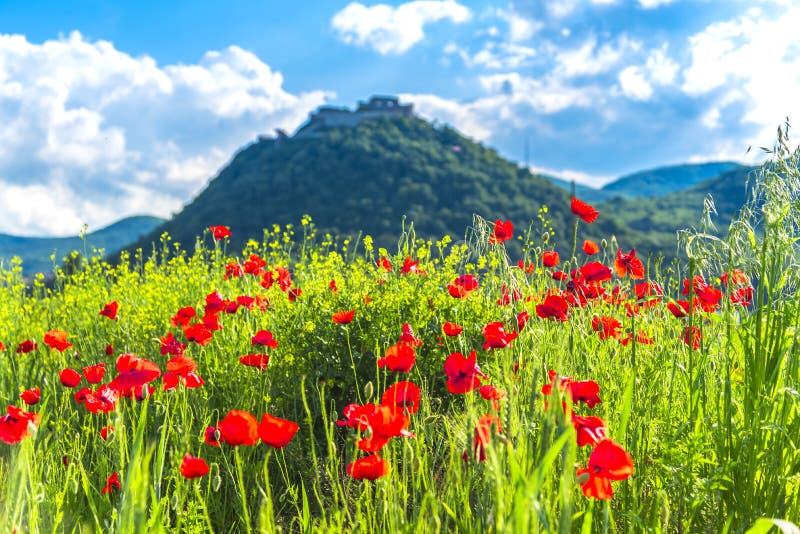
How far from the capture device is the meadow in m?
1.64

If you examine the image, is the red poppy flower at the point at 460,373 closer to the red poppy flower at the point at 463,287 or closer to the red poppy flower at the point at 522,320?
the red poppy flower at the point at 522,320

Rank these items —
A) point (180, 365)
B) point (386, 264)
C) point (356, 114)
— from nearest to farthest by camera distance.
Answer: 1. point (180, 365)
2. point (386, 264)
3. point (356, 114)

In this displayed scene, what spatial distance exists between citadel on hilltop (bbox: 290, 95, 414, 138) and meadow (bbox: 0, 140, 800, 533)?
100175 mm

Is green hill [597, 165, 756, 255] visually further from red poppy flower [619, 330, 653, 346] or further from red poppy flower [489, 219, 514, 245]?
red poppy flower [489, 219, 514, 245]

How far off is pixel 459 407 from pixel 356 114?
338 feet

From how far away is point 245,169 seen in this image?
320ft

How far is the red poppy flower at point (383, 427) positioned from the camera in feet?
5.21

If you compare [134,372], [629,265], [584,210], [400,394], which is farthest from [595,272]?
[134,372]

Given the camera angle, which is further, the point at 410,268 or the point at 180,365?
the point at 410,268

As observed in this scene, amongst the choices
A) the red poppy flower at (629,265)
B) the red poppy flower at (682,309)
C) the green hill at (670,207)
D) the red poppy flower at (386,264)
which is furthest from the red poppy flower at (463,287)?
the green hill at (670,207)

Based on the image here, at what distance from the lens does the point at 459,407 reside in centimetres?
332

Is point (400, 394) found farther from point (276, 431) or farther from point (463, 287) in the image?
point (463, 287)

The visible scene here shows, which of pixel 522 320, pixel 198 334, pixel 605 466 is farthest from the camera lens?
pixel 198 334

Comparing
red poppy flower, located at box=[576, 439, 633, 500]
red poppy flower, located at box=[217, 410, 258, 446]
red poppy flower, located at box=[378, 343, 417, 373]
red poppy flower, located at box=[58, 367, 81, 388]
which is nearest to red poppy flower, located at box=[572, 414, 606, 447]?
red poppy flower, located at box=[576, 439, 633, 500]
